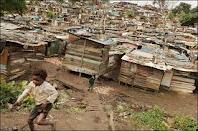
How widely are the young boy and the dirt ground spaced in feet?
5.19

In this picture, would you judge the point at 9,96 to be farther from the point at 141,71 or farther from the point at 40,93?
the point at 141,71

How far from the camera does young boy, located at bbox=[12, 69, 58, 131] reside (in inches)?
256

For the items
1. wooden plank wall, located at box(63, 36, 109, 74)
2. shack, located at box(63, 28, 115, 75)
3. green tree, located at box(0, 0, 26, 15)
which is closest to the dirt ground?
shack, located at box(63, 28, 115, 75)

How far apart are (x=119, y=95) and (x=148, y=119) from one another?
5.69 meters

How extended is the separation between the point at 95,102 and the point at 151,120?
122 inches

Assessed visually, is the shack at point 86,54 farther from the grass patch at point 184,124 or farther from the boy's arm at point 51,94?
the boy's arm at point 51,94

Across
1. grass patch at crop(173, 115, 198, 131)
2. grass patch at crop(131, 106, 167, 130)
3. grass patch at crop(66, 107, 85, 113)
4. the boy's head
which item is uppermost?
the boy's head

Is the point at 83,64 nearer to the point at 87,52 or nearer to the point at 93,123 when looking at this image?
the point at 87,52

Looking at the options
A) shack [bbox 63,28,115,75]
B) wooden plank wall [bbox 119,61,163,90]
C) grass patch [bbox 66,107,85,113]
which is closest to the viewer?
grass patch [bbox 66,107,85,113]

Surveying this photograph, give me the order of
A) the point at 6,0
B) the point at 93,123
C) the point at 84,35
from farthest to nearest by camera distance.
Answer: the point at 84,35, the point at 6,0, the point at 93,123

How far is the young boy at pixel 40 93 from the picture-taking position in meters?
6.50

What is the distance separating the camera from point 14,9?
1603 cm

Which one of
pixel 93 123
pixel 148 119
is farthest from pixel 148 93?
pixel 93 123

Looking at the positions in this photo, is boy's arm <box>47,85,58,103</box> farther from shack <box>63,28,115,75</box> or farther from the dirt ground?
shack <box>63,28,115,75</box>
